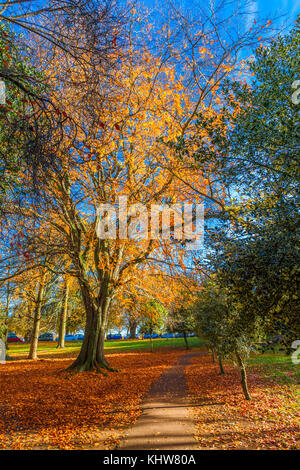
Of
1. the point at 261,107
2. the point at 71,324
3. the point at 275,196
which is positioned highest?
the point at 261,107

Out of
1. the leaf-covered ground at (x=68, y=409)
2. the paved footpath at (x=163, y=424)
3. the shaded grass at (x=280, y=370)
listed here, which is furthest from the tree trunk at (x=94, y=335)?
the shaded grass at (x=280, y=370)

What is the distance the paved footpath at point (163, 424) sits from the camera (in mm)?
5750

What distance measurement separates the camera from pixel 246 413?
8.16 meters

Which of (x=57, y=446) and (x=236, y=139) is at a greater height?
(x=236, y=139)

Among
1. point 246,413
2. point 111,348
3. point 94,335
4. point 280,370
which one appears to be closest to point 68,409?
point 246,413

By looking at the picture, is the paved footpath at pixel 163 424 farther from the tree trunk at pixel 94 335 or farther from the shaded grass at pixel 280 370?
the shaded grass at pixel 280 370

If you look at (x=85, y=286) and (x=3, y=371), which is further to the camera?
(x=3, y=371)

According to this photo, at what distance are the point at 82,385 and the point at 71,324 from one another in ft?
114

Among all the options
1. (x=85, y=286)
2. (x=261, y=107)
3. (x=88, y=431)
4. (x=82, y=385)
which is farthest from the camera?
(x=85, y=286)

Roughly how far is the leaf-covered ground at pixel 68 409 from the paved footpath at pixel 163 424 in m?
0.34

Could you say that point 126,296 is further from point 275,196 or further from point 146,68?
point 275,196

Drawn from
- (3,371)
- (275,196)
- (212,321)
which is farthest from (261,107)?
(3,371)

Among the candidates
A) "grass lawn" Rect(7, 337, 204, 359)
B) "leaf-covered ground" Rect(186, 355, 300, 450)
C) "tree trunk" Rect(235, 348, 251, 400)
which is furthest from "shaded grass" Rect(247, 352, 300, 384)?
"grass lawn" Rect(7, 337, 204, 359)

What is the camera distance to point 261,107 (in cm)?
522
